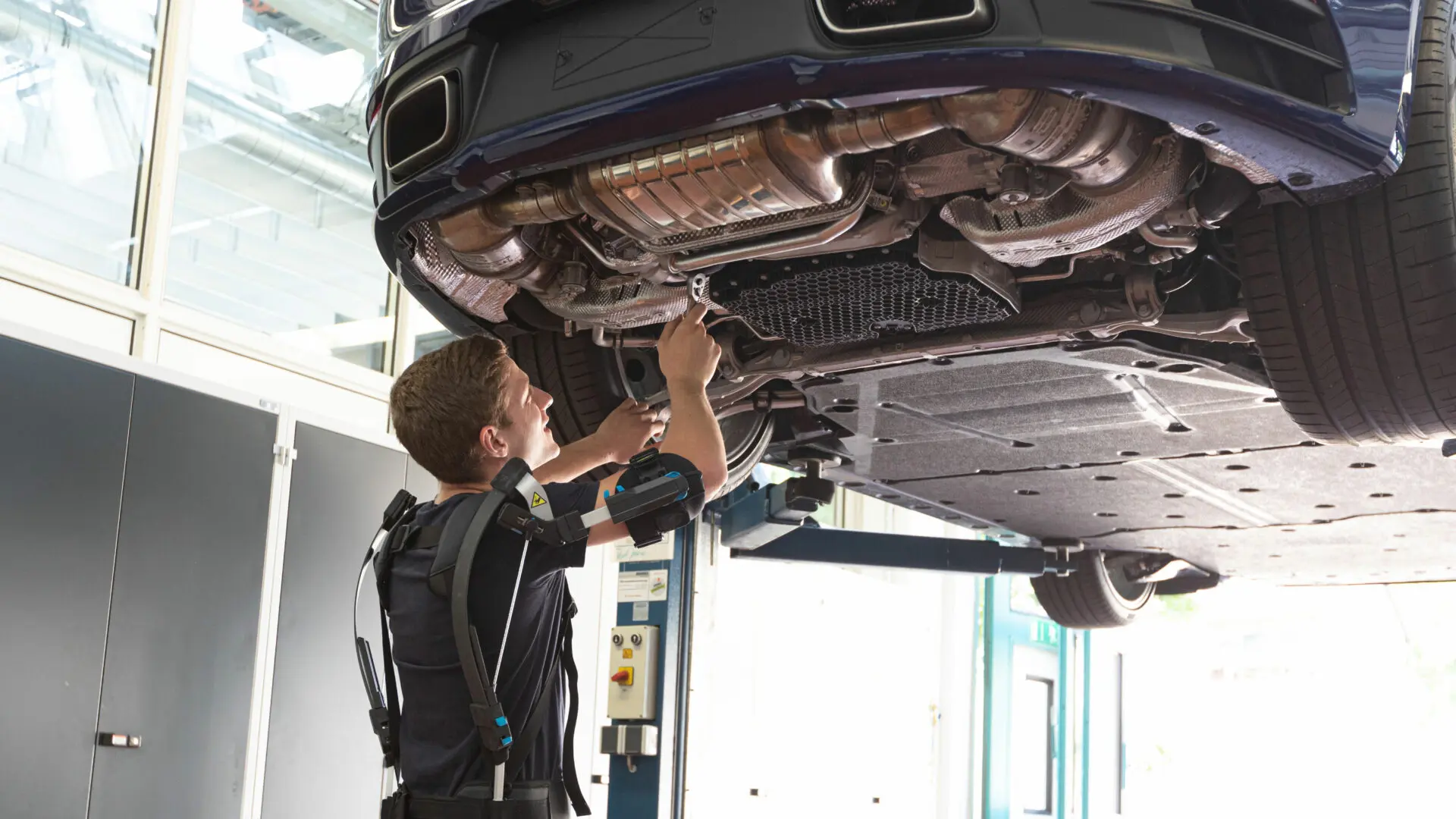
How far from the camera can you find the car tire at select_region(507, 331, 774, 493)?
2.56 metres

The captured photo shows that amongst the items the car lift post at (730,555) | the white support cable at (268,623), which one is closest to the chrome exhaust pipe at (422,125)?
the car lift post at (730,555)

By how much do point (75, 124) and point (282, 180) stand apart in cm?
110

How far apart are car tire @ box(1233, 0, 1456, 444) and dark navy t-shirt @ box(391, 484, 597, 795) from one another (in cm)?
103

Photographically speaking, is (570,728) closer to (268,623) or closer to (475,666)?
(475,666)

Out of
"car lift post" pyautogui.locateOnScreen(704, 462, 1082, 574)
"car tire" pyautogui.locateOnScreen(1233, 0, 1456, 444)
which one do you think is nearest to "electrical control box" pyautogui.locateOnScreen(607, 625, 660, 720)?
"car lift post" pyautogui.locateOnScreen(704, 462, 1082, 574)

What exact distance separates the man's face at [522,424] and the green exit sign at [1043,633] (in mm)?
7504

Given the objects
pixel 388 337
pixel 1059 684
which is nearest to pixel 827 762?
pixel 1059 684

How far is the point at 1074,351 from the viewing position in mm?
2145

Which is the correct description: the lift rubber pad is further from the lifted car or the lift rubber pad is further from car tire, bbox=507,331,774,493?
car tire, bbox=507,331,774,493

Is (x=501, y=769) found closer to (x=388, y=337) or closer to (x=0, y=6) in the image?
(x=0, y=6)

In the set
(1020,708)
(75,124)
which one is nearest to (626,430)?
(75,124)

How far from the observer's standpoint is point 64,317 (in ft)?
14.9

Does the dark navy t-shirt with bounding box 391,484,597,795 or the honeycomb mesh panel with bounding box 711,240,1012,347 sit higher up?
the honeycomb mesh panel with bounding box 711,240,1012,347

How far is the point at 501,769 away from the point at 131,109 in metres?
4.11
